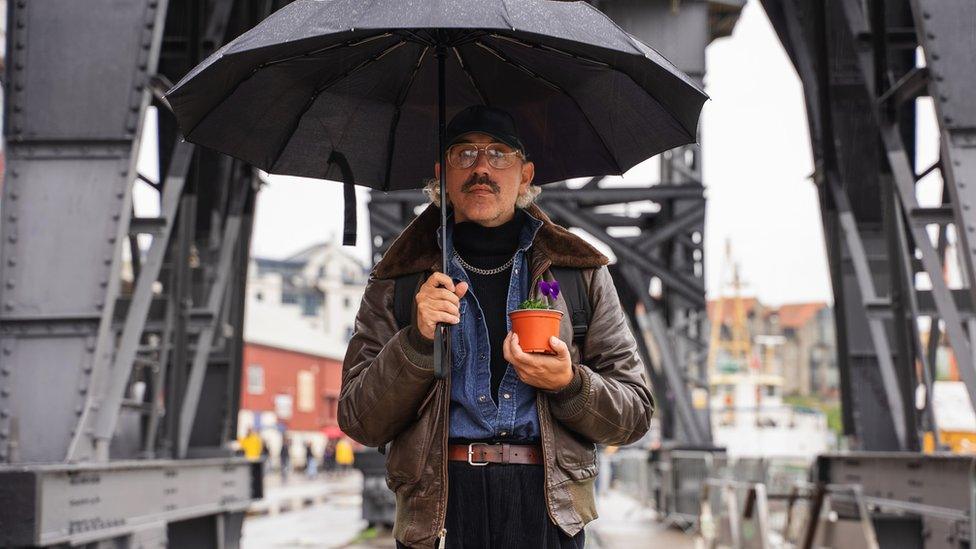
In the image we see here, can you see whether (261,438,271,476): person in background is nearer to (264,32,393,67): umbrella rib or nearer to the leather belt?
(264,32,393,67): umbrella rib

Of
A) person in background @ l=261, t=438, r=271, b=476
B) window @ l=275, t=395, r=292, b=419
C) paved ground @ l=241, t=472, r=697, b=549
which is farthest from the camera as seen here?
window @ l=275, t=395, r=292, b=419

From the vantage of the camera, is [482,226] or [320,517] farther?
[320,517]

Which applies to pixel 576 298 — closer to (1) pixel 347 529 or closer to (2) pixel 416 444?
(2) pixel 416 444

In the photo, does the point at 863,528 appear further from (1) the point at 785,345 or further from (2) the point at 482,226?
(1) the point at 785,345

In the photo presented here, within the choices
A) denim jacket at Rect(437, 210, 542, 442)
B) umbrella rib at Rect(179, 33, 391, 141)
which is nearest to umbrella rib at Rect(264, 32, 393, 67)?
umbrella rib at Rect(179, 33, 391, 141)

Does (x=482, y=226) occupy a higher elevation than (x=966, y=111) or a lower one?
lower

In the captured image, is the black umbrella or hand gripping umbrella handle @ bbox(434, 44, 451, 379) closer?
hand gripping umbrella handle @ bbox(434, 44, 451, 379)

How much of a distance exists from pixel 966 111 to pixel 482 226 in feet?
15.1

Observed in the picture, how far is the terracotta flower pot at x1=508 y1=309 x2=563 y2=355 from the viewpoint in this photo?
10.6ft

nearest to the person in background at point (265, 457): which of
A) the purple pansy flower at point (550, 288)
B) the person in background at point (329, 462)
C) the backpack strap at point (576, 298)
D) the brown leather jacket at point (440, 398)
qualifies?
the person in background at point (329, 462)

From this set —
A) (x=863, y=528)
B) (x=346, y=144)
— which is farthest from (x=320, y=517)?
Answer: (x=346, y=144)

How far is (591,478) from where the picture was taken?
11.7ft

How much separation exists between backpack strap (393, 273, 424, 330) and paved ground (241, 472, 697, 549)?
1169cm

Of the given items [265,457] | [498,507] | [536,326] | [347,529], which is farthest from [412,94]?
[347,529]
